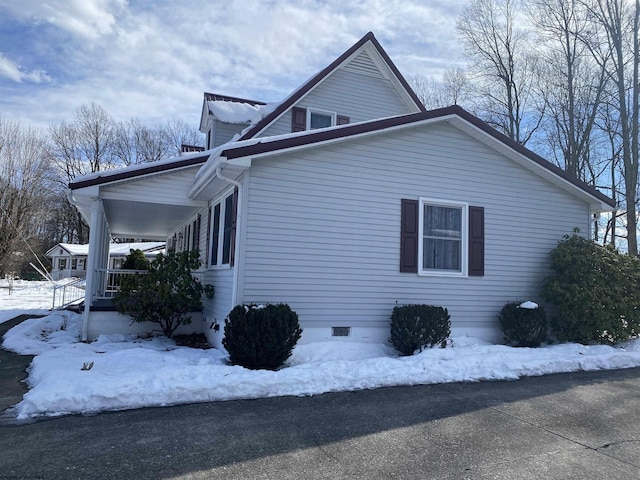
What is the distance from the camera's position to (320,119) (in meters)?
12.8

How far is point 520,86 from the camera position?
23625 millimetres

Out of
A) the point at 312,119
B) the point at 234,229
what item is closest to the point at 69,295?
the point at 312,119

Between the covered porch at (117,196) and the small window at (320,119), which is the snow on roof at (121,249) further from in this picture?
the covered porch at (117,196)

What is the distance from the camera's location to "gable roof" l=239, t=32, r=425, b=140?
11.9m

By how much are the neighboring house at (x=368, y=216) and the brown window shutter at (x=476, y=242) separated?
2 cm

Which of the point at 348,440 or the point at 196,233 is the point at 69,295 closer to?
the point at 196,233

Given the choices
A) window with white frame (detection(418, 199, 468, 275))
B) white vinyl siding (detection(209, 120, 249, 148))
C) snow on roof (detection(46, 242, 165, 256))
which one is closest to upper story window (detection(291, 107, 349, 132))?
white vinyl siding (detection(209, 120, 249, 148))

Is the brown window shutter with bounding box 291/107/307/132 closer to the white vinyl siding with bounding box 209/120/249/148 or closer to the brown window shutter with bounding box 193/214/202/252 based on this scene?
the white vinyl siding with bounding box 209/120/249/148

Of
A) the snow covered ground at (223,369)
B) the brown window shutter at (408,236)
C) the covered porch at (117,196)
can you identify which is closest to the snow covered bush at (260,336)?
the snow covered ground at (223,369)

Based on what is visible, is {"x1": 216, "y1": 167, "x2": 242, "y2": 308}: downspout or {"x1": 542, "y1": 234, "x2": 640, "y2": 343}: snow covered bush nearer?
{"x1": 216, "y1": 167, "x2": 242, "y2": 308}: downspout

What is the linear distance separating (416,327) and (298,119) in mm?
6774

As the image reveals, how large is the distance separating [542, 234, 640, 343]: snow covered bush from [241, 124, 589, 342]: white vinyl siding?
547mm

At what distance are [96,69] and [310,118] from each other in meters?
7.30

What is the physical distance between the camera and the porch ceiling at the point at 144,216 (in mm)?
11234
